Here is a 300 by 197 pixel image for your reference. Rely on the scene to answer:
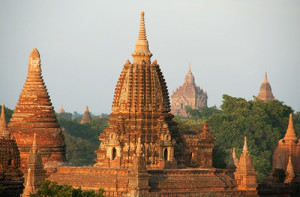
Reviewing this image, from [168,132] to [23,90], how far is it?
30.2ft

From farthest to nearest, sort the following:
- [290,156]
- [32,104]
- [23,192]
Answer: [290,156] → [32,104] → [23,192]

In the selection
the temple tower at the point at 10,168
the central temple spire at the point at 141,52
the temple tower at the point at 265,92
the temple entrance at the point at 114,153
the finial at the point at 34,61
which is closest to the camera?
the temple tower at the point at 10,168

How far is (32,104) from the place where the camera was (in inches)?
2653

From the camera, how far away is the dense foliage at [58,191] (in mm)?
53875

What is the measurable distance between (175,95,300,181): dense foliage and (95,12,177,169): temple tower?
4346 centimetres

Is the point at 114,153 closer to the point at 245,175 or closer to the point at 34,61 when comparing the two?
the point at 245,175

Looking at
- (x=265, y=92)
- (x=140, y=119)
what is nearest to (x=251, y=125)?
(x=265, y=92)

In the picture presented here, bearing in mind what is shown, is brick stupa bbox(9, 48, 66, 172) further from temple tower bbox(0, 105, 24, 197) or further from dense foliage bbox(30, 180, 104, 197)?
dense foliage bbox(30, 180, 104, 197)

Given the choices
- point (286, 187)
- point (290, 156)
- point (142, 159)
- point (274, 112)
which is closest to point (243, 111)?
point (274, 112)

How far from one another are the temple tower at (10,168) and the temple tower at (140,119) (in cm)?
472

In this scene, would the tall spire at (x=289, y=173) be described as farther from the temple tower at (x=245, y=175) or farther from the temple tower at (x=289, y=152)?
the temple tower at (x=245, y=175)

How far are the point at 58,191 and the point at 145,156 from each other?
26.2 ft

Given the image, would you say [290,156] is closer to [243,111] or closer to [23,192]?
[23,192]

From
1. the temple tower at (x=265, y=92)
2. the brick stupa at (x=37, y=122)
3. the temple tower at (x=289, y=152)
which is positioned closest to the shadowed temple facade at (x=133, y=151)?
the brick stupa at (x=37, y=122)
